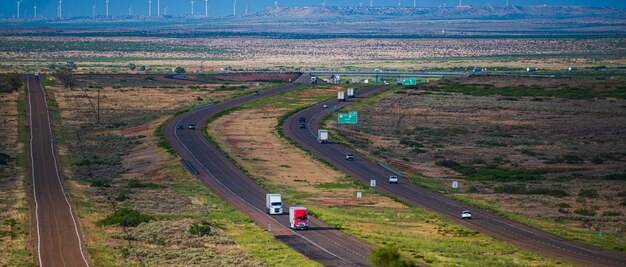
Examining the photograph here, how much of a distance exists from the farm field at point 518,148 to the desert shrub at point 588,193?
87mm

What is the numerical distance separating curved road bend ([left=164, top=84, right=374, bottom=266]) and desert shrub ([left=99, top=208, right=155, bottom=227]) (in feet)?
27.2

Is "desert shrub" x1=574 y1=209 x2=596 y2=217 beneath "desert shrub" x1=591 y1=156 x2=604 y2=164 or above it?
above

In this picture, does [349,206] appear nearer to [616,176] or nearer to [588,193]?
[588,193]

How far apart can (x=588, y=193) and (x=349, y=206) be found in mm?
22487

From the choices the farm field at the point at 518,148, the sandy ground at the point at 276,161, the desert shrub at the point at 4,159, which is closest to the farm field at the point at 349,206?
the sandy ground at the point at 276,161

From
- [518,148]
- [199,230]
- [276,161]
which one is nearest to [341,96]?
[518,148]

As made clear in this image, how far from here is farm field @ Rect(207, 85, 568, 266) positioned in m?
68.2

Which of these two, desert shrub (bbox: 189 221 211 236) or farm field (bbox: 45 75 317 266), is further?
desert shrub (bbox: 189 221 211 236)

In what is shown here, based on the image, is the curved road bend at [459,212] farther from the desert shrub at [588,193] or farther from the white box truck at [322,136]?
the desert shrub at [588,193]

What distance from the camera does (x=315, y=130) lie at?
5689 inches

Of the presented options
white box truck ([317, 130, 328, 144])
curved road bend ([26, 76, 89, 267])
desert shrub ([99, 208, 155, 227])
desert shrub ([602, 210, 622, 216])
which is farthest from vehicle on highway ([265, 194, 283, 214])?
white box truck ([317, 130, 328, 144])

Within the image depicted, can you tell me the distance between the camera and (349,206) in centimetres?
8919

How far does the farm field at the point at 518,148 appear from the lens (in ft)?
292

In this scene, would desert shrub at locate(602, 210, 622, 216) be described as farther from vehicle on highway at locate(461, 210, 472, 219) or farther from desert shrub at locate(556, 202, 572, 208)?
vehicle on highway at locate(461, 210, 472, 219)
